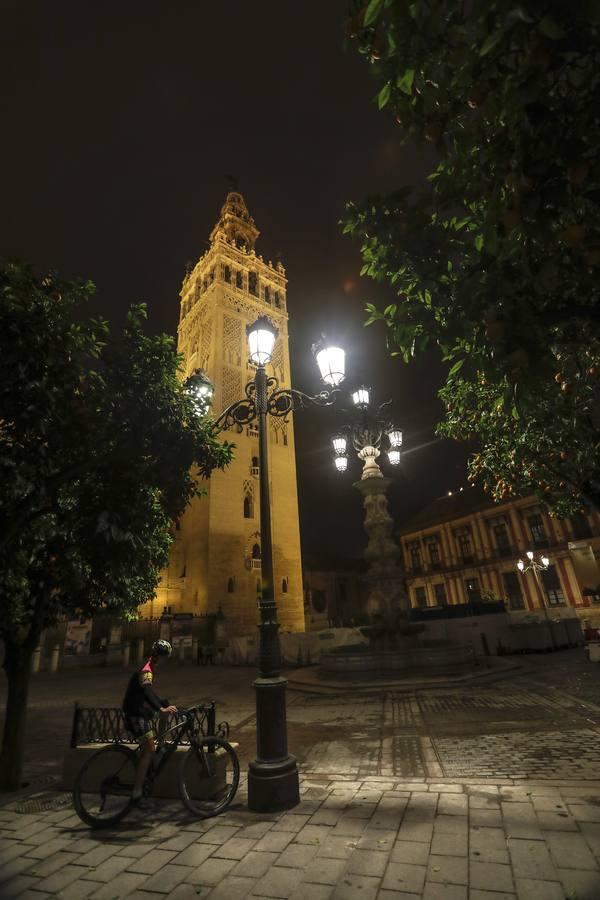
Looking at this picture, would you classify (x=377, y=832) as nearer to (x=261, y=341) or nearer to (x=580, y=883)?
(x=580, y=883)

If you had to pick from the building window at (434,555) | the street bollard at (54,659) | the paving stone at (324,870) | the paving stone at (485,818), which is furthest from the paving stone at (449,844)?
the building window at (434,555)

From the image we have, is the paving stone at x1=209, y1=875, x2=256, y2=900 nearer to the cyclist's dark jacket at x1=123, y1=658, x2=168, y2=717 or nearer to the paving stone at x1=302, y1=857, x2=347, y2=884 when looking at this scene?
the paving stone at x1=302, y1=857, x2=347, y2=884

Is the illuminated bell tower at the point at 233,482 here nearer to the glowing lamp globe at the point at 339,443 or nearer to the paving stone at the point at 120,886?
the glowing lamp globe at the point at 339,443

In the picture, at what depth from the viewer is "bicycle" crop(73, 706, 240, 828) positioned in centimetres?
411

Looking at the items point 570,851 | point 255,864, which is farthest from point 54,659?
point 570,851

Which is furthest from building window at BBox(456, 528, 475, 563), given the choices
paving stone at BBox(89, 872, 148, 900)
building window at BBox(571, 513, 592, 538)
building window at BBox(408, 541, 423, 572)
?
paving stone at BBox(89, 872, 148, 900)

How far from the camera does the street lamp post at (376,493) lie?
1095 cm

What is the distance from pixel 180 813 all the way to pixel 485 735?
4501 millimetres

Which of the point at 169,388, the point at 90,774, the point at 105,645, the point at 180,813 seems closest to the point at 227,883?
the point at 180,813

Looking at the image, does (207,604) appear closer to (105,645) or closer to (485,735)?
(105,645)

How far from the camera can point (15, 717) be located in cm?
564

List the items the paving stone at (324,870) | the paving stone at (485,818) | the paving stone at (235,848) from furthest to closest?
the paving stone at (485,818) → the paving stone at (235,848) → the paving stone at (324,870)

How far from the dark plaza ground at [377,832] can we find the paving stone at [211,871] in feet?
0.04

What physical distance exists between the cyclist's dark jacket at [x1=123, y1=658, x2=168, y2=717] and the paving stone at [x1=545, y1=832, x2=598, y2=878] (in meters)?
3.61
